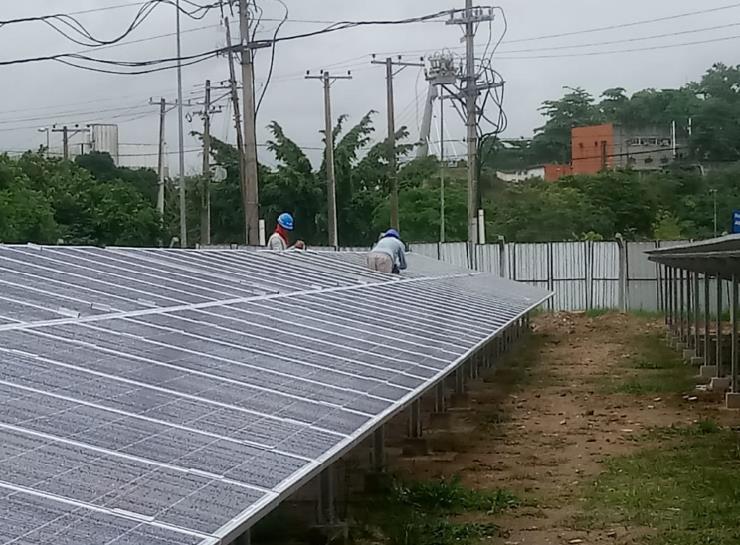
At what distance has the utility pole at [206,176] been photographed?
36500 millimetres

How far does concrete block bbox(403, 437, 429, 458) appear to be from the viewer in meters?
11.5

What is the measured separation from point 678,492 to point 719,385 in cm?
720

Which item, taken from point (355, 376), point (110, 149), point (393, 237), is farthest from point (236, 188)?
point (355, 376)

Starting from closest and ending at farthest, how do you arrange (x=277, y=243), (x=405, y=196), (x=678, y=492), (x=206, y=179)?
(x=678, y=492)
(x=277, y=243)
(x=206, y=179)
(x=405, y=196)

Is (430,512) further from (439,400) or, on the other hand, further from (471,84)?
(471,84)

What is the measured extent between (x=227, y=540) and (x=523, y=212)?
42.5 meters

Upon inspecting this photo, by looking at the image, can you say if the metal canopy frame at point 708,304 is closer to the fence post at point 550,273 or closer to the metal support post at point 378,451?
the metal support post at point 378,451

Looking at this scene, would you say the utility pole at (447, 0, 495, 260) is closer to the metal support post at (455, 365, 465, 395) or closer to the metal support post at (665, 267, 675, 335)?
the metal support post at (665, 267, 675, 335)

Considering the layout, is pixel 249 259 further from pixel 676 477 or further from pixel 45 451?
pixel 45 451

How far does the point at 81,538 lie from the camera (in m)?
3.27

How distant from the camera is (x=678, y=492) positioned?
9.70m

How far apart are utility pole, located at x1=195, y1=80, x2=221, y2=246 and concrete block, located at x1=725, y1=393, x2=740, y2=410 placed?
23250 mm

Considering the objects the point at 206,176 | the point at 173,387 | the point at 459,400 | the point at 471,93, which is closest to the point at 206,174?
the point at 206,176

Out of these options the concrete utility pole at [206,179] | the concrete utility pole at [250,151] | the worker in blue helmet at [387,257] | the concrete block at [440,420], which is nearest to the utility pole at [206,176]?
the concrete utility pole at [206,179]
